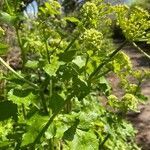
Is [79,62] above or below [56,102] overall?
above

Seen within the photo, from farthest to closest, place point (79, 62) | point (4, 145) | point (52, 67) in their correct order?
point (4, 145) < point (79, 62) < point (52, 67)

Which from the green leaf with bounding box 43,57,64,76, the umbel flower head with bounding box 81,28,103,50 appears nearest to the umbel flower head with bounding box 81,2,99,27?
the umbel flower head with bounding box 81,28,103,50

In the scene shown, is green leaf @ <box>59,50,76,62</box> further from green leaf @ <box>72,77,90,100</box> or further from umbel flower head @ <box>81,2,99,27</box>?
umbel flower head @ <box>81,2,99,27</box>

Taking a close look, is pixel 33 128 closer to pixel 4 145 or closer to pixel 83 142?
pixel 83 142

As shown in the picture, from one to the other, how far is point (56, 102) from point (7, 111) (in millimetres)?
246

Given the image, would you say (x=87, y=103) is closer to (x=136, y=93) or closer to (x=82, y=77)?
(x=136, y=93)

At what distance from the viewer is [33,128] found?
2018 mm

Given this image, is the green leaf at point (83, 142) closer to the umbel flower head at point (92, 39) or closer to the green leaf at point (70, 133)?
the green leaf at point (70, 133)

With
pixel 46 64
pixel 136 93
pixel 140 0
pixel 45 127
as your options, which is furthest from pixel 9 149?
pixel 140 0

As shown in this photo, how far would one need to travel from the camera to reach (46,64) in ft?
6.72

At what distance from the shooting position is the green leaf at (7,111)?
81.4 inches

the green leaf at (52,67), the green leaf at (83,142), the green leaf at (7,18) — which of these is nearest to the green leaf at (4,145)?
the green leaf at (83,142)

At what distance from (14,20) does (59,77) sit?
0.34 meters

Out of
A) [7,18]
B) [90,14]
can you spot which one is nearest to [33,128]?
[7,18]
